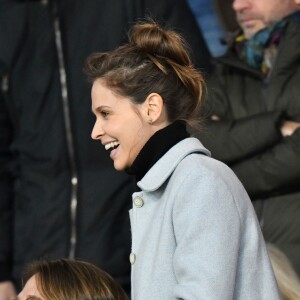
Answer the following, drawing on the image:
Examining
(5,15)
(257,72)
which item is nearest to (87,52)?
(5,15)

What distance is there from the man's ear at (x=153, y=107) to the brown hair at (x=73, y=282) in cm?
51

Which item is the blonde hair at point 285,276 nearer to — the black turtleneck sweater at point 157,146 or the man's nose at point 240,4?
the black turtleneck sweater at point 157,146

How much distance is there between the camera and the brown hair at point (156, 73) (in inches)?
129

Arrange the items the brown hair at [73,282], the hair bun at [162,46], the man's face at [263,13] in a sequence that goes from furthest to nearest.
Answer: the man's face at [263,13]
the hair bun at [162,46]
the brown hair at [73,282]

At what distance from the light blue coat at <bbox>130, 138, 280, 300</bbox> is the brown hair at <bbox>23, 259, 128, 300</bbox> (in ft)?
0.31

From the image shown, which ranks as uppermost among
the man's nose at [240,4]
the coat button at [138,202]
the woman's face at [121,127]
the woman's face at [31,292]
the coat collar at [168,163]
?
the man's nose at [240,4]

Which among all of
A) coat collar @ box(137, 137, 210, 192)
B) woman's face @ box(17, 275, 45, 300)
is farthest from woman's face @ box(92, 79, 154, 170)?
woman's face @ box(17, 275, 45, 300)

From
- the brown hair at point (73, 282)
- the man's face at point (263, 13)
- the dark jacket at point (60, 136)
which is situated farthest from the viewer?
the dark jacket at point (60, 136)

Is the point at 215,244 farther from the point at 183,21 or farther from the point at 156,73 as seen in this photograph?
the point at 183,21

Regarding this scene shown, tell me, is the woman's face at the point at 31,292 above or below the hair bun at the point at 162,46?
below

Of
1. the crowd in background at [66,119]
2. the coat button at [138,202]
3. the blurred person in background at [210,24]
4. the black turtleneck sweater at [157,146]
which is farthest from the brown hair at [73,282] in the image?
the blurred person in background at [210,24]

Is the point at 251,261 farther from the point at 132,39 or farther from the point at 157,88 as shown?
the point at 132,39

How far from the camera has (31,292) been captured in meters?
3.09

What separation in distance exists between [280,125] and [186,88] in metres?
0.92
